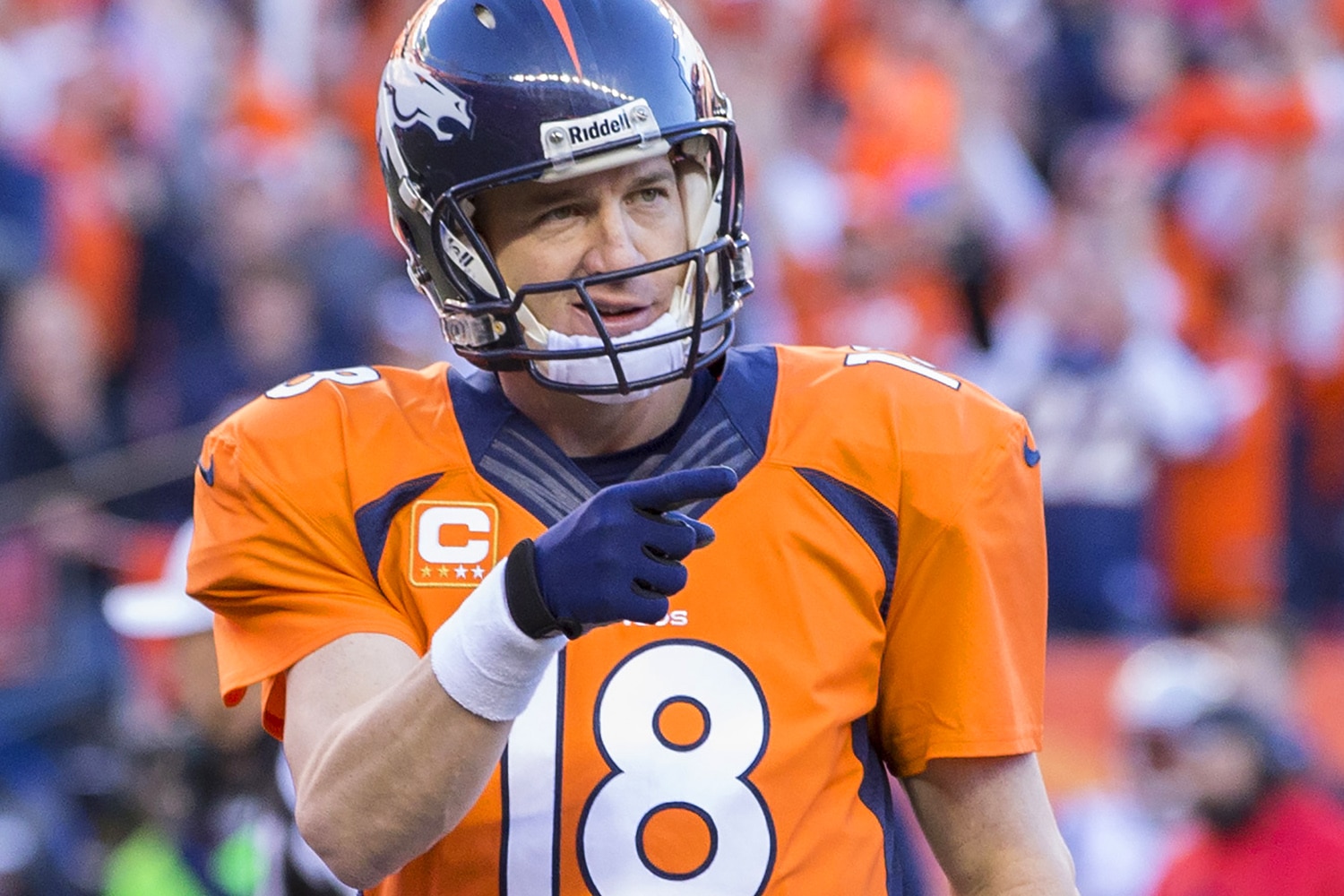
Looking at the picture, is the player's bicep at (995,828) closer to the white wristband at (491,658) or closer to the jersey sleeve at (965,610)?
the jersey sleeve at (965,610)

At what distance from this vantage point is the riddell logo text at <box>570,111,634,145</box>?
1.98 metres

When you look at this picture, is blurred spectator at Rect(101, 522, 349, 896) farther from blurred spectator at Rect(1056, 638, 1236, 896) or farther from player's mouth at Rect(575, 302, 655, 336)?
player's mouth at Rect(575, 302, 655, 336)

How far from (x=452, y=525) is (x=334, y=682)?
0.21 metres

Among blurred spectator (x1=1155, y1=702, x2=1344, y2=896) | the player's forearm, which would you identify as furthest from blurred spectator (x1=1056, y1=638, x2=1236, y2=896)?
the player's forearm

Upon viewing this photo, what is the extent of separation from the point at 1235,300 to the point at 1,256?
171 inches

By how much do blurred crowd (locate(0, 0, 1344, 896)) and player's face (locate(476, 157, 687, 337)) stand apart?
333 centimetres

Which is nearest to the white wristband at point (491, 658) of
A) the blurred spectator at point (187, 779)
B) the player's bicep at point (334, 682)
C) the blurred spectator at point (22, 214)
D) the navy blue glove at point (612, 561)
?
the navy blue glove at point (612, 561)

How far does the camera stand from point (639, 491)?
1.74 m

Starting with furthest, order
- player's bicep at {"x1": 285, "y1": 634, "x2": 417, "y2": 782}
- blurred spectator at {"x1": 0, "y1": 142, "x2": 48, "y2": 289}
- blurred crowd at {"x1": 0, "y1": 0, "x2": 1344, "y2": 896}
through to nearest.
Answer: blurred spectator at {"x1": 0, "y1": 142, "x2": 48, "y2": 289}
blurred crowd at {"x1": 0, "y1": 0, "x2": 1344, "y2": 896}
player's bicep at {"x1": 285, "y1": 634, "x2": 417, "y2": 782}

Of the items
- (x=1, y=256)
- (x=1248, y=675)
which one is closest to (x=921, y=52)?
(x=1248, y=675)

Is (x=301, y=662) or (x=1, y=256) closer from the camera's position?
(x=301, y=662)

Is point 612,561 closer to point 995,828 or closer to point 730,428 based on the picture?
point 730,428

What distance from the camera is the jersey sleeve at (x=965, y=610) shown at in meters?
1.99

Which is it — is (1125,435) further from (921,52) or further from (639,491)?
(639,491)
